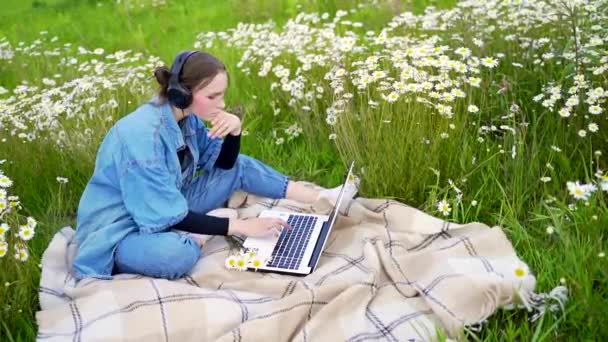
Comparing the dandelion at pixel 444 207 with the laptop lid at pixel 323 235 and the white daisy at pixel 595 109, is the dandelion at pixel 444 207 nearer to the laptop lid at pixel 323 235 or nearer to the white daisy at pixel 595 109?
the laptop lid at pixel 323 235

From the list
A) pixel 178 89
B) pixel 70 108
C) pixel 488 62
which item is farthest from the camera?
pixel 70 108

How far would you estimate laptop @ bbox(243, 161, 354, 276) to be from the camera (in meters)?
3.34

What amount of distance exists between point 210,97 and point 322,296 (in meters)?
1.02

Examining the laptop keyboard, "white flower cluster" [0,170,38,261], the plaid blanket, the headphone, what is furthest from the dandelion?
"white flower cluster" [0,170,38,261]

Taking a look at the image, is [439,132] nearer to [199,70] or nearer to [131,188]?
[199,70]

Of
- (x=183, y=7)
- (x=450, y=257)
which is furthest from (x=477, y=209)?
(x=183, y=7)

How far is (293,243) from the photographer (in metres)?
3.50

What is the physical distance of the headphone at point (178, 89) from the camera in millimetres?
3271

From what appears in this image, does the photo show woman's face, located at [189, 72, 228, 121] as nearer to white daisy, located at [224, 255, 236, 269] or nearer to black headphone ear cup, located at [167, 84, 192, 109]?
black headphone ear cup, located at [167, 84, 192, 109]

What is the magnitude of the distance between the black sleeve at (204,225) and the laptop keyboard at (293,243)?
27 cm

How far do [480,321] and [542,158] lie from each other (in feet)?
4.38

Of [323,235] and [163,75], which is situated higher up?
[163,75]

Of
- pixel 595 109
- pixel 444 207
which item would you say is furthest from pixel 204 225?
pixel 595 109

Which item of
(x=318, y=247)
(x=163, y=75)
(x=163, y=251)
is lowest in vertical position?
(x=318, y=247)
